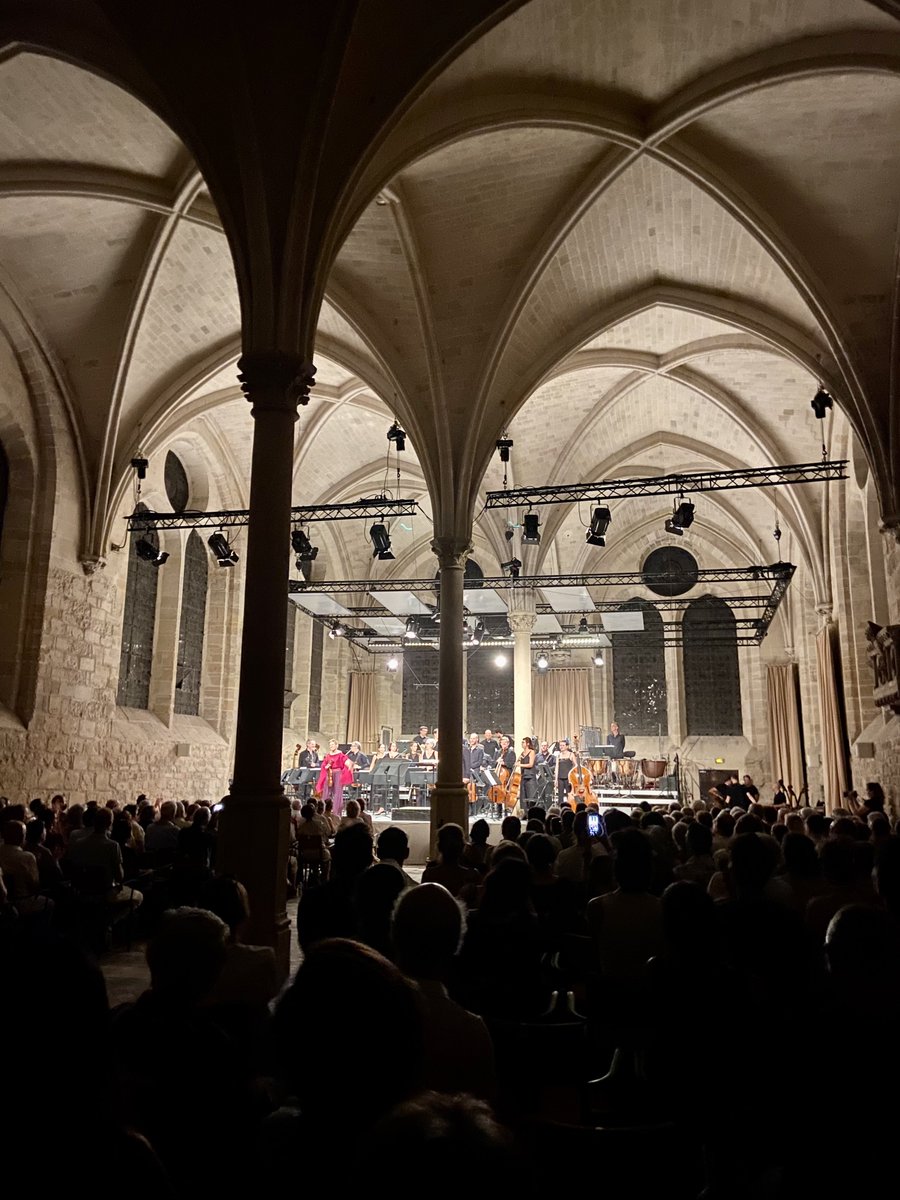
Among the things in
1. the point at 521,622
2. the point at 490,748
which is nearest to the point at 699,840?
the point at 521,622

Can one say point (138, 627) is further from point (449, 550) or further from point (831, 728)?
point (831, 728)

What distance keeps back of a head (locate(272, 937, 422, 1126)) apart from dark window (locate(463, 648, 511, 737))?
25.1 meters

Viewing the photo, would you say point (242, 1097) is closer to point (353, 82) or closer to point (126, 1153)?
point (126, 1153)

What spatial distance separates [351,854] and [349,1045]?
3245 millimetres

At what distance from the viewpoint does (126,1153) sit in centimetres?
112

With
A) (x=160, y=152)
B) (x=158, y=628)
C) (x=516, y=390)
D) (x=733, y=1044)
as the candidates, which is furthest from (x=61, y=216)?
(x=733, y=1044)

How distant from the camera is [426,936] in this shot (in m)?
2.38

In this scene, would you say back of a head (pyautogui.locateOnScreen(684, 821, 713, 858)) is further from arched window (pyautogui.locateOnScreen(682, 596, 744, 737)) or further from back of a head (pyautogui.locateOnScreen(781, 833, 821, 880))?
arched window (pyautogui.locateOnScreen(682, 596, 744, 737))

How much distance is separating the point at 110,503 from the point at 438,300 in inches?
251

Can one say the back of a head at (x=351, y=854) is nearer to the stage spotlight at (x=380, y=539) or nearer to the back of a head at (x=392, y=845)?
the back of a head at (x=392, y=845)

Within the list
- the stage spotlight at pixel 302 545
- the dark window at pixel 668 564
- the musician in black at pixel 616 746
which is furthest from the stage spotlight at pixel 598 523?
the dark window at pixel 668 564

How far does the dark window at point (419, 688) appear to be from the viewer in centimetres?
2700

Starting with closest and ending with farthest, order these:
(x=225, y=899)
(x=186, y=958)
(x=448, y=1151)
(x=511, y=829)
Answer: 1. (x=448, y=1151)
2. (x=186, y=958)
3. (x=225, y=899)
4. (x=511, y=829)

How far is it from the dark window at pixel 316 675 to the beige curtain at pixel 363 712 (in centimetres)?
158
